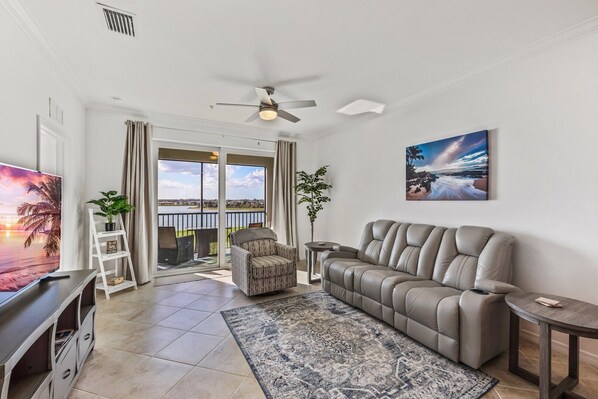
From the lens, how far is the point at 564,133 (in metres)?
2.36

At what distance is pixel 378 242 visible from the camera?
3.80 metres

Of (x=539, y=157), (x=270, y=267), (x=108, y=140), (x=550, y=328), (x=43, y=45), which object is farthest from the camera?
(x=108, y=140)

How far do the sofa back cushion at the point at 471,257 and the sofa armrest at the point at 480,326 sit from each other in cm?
37

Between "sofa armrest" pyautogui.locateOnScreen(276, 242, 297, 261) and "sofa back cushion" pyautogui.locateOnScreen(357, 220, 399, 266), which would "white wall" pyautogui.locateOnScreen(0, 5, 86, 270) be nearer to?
"sofa armrest" pyautogui.locateOnScreen(276, 242, 297, 261)

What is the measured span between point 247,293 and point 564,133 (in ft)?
11.9

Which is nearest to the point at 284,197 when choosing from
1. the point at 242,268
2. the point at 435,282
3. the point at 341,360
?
the point at 242,268

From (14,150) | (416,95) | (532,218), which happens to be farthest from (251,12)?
(532,218)

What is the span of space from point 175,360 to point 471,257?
2.85 meters

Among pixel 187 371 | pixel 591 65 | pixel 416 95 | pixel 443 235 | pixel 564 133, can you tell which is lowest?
pixel 187 371

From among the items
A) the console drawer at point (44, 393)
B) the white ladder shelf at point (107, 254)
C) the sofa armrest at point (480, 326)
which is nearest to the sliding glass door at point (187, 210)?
the white ladder shelf at point (107, 254)

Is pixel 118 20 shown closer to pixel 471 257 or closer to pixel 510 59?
pixel 510 59

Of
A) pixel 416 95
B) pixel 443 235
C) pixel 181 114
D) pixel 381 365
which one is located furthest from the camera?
pixel 181 114

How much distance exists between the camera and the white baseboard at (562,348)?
7.31 feet

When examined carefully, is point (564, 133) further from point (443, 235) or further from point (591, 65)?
point (443, 235)
